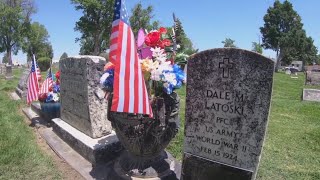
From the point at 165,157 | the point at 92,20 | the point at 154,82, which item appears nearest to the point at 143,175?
the point at 165,157

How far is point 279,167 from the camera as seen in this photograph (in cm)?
452

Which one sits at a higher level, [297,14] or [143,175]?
[297,14]

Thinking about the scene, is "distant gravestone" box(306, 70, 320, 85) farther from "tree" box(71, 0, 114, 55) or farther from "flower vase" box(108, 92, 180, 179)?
"tree" box(71, 0, 114, 55)

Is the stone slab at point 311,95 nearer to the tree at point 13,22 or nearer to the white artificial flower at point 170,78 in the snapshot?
the white artificial flower at point 170,78

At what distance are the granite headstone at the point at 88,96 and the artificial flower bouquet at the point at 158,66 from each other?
1019mm

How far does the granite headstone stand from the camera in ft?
15.9

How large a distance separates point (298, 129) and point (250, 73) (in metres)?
4.62

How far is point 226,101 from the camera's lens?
9.77 ft

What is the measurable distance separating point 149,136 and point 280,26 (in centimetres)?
6139

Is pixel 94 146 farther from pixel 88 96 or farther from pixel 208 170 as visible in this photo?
pixel 208 170

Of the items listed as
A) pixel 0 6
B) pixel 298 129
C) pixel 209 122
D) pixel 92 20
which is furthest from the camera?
pixel 0 6

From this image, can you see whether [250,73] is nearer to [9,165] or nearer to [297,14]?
[9,165]

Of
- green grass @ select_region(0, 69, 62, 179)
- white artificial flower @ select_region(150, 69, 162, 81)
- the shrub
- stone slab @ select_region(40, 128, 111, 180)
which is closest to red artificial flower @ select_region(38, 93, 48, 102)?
green grass @ select_region(0, 69, 62, 179)

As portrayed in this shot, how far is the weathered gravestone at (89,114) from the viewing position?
4.64m
